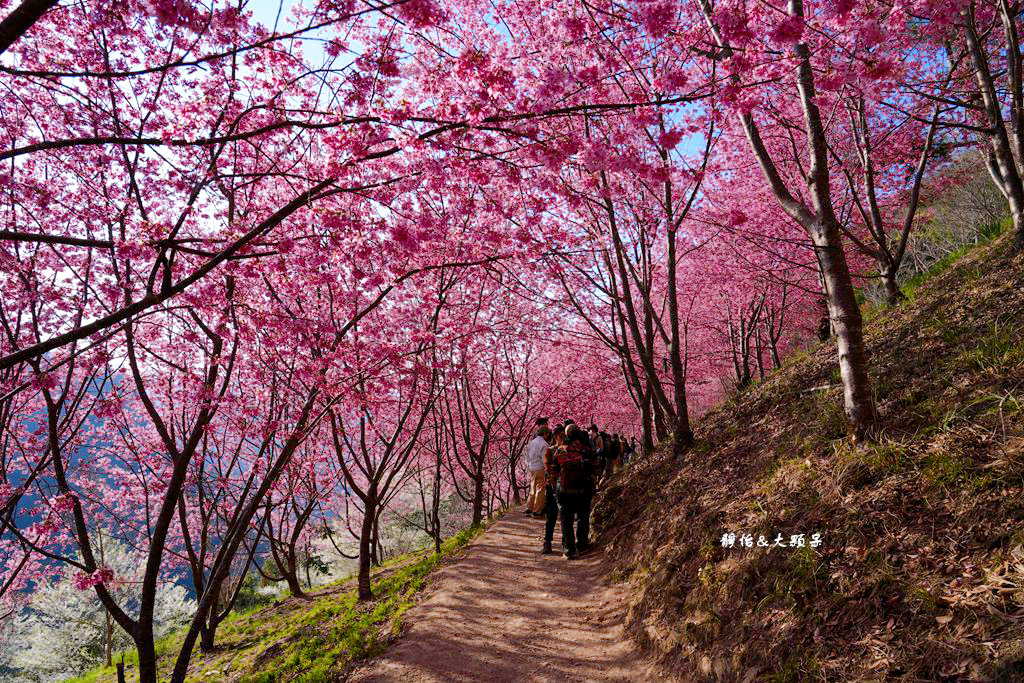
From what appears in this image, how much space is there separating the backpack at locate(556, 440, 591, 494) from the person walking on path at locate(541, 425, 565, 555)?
0.68ft

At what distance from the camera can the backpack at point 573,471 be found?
716 centimetres

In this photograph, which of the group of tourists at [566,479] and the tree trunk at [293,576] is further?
the tree trunk at [293,576]

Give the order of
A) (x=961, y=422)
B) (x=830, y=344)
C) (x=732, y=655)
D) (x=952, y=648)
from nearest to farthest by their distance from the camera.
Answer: (x=952, y=648) → (x=732, y=655) → (x=961, y=422) → (x=830, y=344)

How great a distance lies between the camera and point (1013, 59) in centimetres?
668

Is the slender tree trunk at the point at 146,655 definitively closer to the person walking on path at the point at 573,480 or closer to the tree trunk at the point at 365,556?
the tree trunk at the point at 365,556

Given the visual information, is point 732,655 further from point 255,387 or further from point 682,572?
point 255,387

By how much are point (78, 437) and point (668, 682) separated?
687cm

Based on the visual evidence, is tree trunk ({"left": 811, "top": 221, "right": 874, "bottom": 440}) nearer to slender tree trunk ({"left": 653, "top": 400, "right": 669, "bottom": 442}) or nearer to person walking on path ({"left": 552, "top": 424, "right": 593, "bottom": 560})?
person walking on path ({"left": 552, "top": 424, "right": 593, "bottom": 560})

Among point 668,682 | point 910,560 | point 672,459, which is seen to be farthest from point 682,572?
point 672,459

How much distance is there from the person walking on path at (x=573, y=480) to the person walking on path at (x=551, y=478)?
2.3 inches

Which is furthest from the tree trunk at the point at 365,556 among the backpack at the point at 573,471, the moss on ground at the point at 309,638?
the backpack at the point at 573,471

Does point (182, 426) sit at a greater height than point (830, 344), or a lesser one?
lesser

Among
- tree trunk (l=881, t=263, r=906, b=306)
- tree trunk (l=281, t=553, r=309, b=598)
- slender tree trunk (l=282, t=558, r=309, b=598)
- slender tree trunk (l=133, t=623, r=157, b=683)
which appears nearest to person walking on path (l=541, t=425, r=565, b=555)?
slender tree trunk (l=133, t=623, r=157, b=683)

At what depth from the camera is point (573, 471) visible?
23.6 feet
